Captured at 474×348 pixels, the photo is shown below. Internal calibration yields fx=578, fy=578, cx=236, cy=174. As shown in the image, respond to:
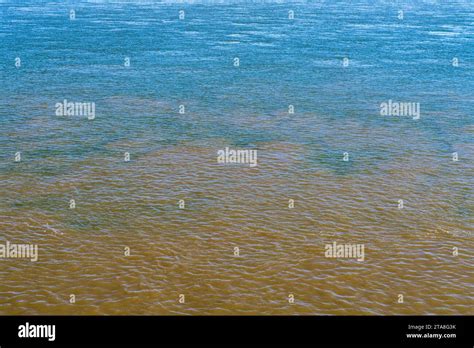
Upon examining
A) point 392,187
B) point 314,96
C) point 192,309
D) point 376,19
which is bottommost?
point 192,309

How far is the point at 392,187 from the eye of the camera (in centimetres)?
3281

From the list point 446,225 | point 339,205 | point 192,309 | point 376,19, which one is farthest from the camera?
point 376,19

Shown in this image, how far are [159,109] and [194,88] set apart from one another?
7490mm

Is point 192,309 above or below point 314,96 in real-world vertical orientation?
below

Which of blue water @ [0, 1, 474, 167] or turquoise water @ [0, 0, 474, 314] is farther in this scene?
blue water @ [0, 1, 474, 167]

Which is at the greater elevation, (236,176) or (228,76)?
(228,76)

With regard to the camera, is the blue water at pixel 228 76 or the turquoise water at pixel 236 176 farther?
the blue water at pixel 228 76

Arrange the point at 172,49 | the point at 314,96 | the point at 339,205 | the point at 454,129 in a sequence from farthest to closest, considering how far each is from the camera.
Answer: the point at 172,49
the point at 314,96
the point at 454,129
the point at 339,205

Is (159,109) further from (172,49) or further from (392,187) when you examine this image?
(172,49)

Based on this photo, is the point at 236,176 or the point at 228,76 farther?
the point at 228,76

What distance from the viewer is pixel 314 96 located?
5162cm
